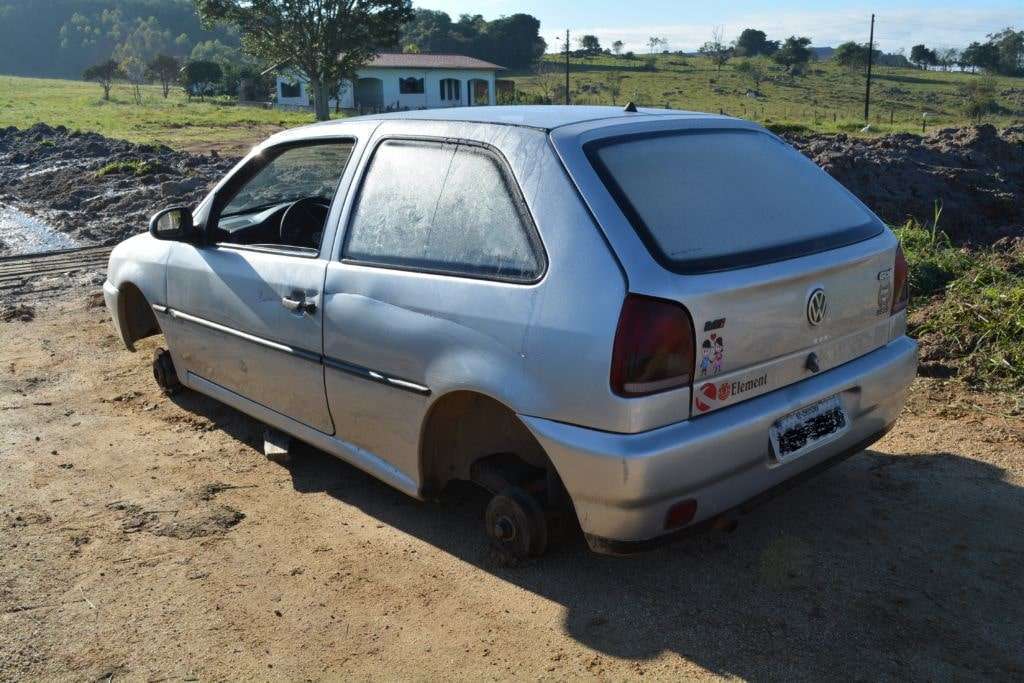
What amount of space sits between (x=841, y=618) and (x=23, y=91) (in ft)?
267

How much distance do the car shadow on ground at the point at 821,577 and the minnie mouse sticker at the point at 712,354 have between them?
34.2 inches

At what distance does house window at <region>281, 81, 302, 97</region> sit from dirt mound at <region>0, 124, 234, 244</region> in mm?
37164

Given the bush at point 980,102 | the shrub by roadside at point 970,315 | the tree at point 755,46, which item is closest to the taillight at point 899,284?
the shrub by roadside at point 970,315

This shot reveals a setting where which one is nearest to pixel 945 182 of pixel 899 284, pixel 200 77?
pixel 899 284

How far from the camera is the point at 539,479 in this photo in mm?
3646

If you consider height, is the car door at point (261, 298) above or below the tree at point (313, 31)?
below

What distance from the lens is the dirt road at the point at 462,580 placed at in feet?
Result: 10.1

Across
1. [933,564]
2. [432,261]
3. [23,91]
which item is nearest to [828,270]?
[933,564]

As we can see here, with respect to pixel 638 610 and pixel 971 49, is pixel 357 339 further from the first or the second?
pixel 971 49

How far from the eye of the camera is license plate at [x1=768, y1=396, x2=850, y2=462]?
3.25 metres

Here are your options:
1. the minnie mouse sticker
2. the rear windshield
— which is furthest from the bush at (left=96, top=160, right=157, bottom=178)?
the minnie mouse sticker

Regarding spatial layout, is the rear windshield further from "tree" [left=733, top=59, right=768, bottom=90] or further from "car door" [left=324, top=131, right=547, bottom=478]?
"tree" [left=733, top=59, right=768, bottom=90]

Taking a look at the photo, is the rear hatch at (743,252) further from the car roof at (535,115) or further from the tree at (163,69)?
the tree at (163,69)

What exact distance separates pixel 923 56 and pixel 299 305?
10828 cm
